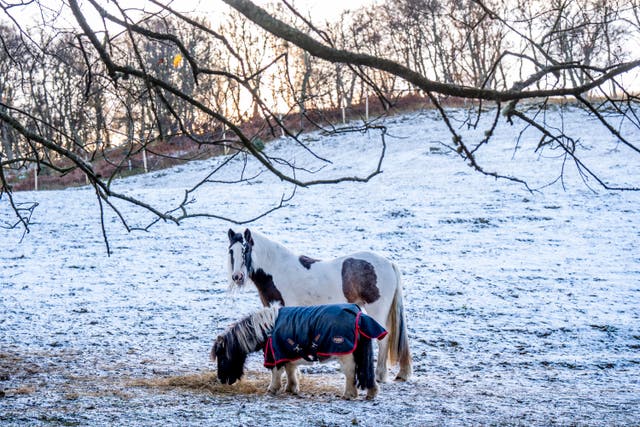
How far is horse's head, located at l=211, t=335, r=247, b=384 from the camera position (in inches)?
254

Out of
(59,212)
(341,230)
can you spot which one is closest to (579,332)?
(341,230)

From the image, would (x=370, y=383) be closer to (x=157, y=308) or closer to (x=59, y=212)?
(x=157, y=308)

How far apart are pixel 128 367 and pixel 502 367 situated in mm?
4417

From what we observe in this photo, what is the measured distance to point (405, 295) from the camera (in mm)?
11797

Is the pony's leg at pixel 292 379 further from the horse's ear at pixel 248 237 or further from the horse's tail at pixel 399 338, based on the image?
the horse's ear at pixel 248 237

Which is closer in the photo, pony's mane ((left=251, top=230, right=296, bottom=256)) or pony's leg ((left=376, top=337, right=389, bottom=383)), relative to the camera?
pony's leg ((left=376, top=337, right=389, bottom=383))

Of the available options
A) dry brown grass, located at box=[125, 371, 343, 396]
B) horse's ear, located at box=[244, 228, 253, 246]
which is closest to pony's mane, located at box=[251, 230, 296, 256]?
horse's ear, located at box=[244, 228, 253, 246]

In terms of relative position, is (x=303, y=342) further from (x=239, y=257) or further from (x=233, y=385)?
(x=239, y=257)

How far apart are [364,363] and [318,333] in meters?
0.51

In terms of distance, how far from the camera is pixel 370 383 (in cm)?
610

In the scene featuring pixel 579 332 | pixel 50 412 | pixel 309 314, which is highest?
pixel 309 314

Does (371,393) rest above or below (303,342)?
below

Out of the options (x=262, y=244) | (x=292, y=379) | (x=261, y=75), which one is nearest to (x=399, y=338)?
(x=292, y=379)

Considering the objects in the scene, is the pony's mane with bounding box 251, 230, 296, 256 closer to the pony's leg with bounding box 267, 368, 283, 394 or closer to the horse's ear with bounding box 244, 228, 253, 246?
the horse's ear with bounding box 244, 228, 253, 246
